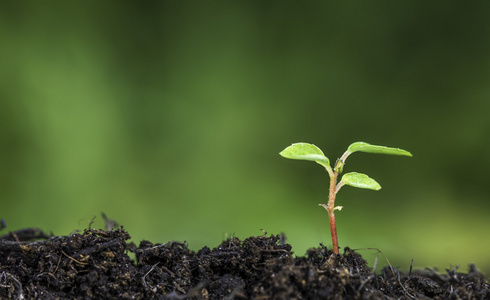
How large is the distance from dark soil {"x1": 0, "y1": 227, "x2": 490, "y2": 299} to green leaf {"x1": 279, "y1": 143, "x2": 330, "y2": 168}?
163 mm

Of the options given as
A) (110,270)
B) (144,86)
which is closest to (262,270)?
(110,270)

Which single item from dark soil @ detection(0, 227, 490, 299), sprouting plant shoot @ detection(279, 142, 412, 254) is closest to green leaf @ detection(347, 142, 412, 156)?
sprouting plant shoot @ detection(279, 142, 412, 254)

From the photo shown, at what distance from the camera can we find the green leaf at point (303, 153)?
73 centimetres

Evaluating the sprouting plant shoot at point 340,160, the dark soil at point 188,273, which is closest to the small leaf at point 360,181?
the sprouting plant shoot at point 340,160

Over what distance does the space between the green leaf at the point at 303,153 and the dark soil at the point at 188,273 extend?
0.16m

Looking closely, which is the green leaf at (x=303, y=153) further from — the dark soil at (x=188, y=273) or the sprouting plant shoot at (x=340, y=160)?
the dark soil at (x=188, y=273)

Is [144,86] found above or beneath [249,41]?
beneath

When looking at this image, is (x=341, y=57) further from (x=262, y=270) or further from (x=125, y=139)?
(x=262, y=270)

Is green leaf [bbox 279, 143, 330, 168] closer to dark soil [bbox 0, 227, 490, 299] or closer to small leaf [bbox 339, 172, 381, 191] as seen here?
small leaf [bbox 339, 172, 381, 191]

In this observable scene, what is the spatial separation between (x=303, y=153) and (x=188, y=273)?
11.4 inches

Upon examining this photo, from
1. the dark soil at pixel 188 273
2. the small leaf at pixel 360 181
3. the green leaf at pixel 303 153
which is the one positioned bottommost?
the dark soil at pixel 188 273

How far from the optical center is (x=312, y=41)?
1.89 m

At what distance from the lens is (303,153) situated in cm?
78

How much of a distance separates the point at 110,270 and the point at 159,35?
130 cm
